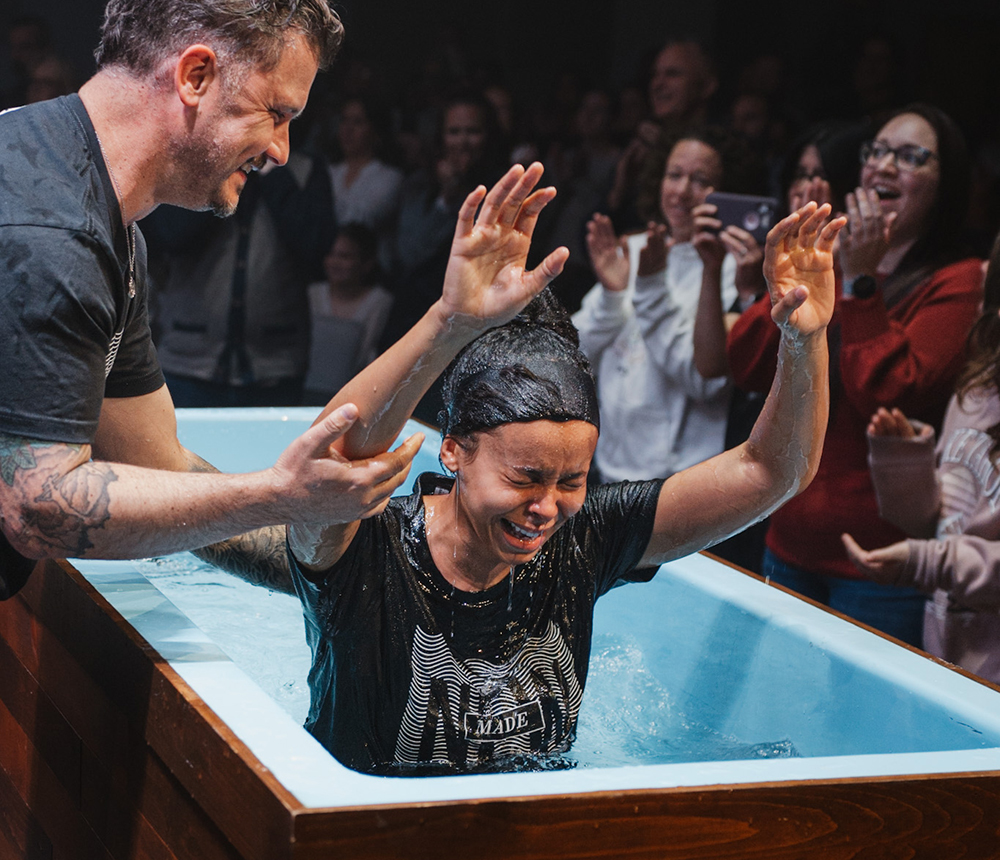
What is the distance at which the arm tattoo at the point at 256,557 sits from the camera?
1.81 meters

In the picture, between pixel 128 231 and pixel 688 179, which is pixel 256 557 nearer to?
pixel 128 231

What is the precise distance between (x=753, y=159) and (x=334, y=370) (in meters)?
1.72

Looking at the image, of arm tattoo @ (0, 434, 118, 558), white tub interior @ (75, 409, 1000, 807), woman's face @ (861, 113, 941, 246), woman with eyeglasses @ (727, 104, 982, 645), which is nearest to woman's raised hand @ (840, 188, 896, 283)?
woman with eyeglasses @ (727, 104, 982, 645)

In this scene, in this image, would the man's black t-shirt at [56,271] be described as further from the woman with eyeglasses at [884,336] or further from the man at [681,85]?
the man at [681,85]

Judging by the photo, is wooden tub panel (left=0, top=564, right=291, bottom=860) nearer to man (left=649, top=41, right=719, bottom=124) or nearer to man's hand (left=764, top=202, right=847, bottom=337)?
man's hand (left=764, top=202, right=847, bottom=337)

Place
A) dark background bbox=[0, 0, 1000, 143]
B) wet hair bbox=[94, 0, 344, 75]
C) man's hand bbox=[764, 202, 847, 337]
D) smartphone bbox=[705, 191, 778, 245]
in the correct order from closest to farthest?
wet hair bbox=[94, 0, 344, 75], man's hand bbox=[764, 202, 847, 337], smartphone bbox=[705, 191, 778, 245], dark background bbox=[0, 0, 1000, 143]

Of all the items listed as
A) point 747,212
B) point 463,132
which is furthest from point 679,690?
point 463,132

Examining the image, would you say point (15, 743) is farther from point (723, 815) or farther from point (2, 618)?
point (723, 815)

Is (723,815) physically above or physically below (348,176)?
below

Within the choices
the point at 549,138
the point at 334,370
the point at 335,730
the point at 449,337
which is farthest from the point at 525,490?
the point at 549,138

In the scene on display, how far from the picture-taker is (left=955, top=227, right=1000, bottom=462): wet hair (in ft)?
7.16

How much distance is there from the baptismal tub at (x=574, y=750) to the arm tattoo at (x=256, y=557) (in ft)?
0.39

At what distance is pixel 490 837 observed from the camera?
1182 mm

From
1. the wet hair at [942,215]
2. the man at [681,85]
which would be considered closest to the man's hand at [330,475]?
the wet hair at [942,215]
